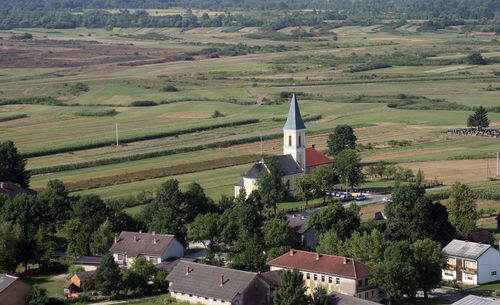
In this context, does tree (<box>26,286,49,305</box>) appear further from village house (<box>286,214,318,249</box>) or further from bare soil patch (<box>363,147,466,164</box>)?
bare soil patch (<box>363,147,466,164</box>)

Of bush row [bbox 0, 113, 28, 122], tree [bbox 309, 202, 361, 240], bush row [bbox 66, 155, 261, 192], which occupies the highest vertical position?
tree [bbox 309, 202, 361, 240]

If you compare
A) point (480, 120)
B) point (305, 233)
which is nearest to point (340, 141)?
point (480, 120)

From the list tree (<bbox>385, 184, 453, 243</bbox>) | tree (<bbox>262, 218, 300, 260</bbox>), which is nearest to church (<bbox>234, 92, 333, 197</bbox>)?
tree (<bbox>262, 218, 300, 260</bbox>)

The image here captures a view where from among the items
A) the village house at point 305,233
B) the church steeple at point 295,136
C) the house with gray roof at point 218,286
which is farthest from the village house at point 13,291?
the church steeple at point 295,136

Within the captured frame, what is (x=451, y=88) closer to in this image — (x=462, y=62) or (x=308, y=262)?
(x=462, y=62)

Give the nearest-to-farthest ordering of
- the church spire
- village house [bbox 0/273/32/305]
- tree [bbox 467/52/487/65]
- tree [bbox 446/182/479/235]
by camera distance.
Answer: village house [bbox 0/273/32/305] → tree [bbox 446/182/479/235] → the church spire → tree [bbox 467/52/487/65]

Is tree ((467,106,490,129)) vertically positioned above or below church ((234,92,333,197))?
below
